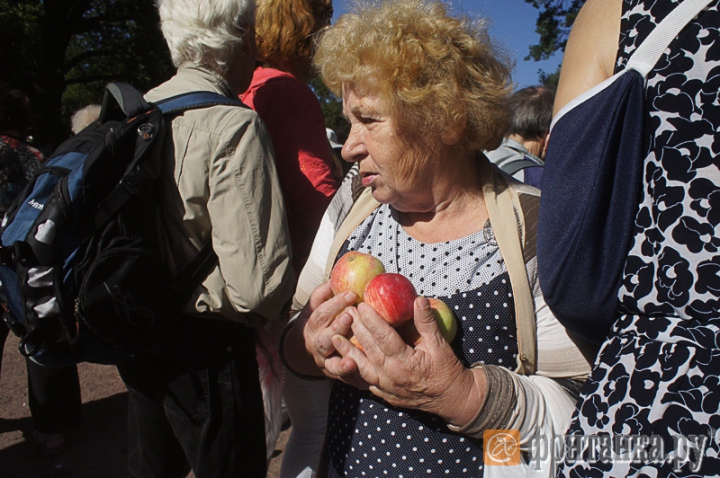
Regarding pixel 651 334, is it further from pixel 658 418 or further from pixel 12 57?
pixel 12 57

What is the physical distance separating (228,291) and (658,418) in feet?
4.88

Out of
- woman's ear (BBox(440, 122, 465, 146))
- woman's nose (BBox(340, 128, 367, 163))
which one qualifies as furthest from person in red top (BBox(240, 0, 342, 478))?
woman's ear (BBox(440, 122, 465, 146))

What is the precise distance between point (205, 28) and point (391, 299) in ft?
5.01

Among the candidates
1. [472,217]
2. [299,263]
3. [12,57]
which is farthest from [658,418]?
[12,57]

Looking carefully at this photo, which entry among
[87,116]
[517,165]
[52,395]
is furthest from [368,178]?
[87,116]

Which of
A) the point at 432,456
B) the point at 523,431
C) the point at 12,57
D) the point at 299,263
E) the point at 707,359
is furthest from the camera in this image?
the point at 12,57

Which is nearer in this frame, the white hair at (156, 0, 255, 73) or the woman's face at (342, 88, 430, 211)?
the woman's face at (342, 88, 430, 211)

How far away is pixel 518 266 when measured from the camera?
52.0 inches

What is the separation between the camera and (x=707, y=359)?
923 millimetres

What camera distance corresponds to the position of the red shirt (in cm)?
236

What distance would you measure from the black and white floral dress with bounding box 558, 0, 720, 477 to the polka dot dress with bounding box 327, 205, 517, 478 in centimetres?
37

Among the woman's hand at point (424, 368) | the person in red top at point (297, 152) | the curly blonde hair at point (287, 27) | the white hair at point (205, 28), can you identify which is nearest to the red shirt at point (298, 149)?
the person in red top at point (297, 152)

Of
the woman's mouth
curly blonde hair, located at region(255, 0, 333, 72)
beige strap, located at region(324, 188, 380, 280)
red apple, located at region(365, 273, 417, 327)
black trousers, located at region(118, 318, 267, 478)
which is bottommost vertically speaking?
black trousers, located at region(118, 318, 267, 478)

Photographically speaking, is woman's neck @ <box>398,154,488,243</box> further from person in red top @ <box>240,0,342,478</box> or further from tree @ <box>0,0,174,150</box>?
tree @ <box>0,0,174,150</box>
